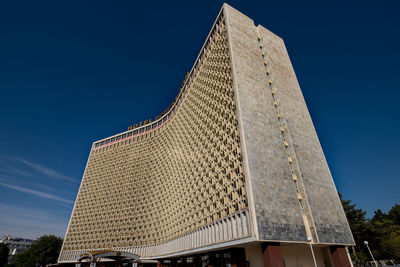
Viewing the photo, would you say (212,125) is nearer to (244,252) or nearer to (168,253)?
(244,252)

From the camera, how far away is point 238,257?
1941cm

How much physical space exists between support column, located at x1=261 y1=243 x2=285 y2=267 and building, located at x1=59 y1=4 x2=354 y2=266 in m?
0.07

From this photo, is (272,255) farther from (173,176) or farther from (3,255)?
(3,255)

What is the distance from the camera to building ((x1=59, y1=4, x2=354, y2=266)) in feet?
62.2

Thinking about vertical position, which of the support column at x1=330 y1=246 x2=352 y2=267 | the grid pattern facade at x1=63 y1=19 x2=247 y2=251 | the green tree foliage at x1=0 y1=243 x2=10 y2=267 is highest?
the grid pattern facade at x1=63 y1=19 x2=247 y2=251

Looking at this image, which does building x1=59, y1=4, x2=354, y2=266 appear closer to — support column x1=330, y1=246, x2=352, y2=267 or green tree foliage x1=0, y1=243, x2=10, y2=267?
support column x1=330, y1=246, x2=352, y2=267

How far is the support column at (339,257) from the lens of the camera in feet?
66.2

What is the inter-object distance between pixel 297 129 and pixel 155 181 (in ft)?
102

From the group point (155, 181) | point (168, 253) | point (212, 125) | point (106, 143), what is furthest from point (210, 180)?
point (106, 143)

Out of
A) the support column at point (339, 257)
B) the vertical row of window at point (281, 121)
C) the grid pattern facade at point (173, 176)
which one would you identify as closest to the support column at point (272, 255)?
the grid pattern facade at point (173, 176)

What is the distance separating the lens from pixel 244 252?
64.8 feet

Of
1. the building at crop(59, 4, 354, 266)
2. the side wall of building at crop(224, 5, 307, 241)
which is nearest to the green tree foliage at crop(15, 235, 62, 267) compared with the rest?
the building at crop(59, 4, 354, 266)

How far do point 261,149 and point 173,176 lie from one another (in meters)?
23.2

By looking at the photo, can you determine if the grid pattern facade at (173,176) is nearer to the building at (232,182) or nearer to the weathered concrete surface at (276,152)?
the building at (232,182)
